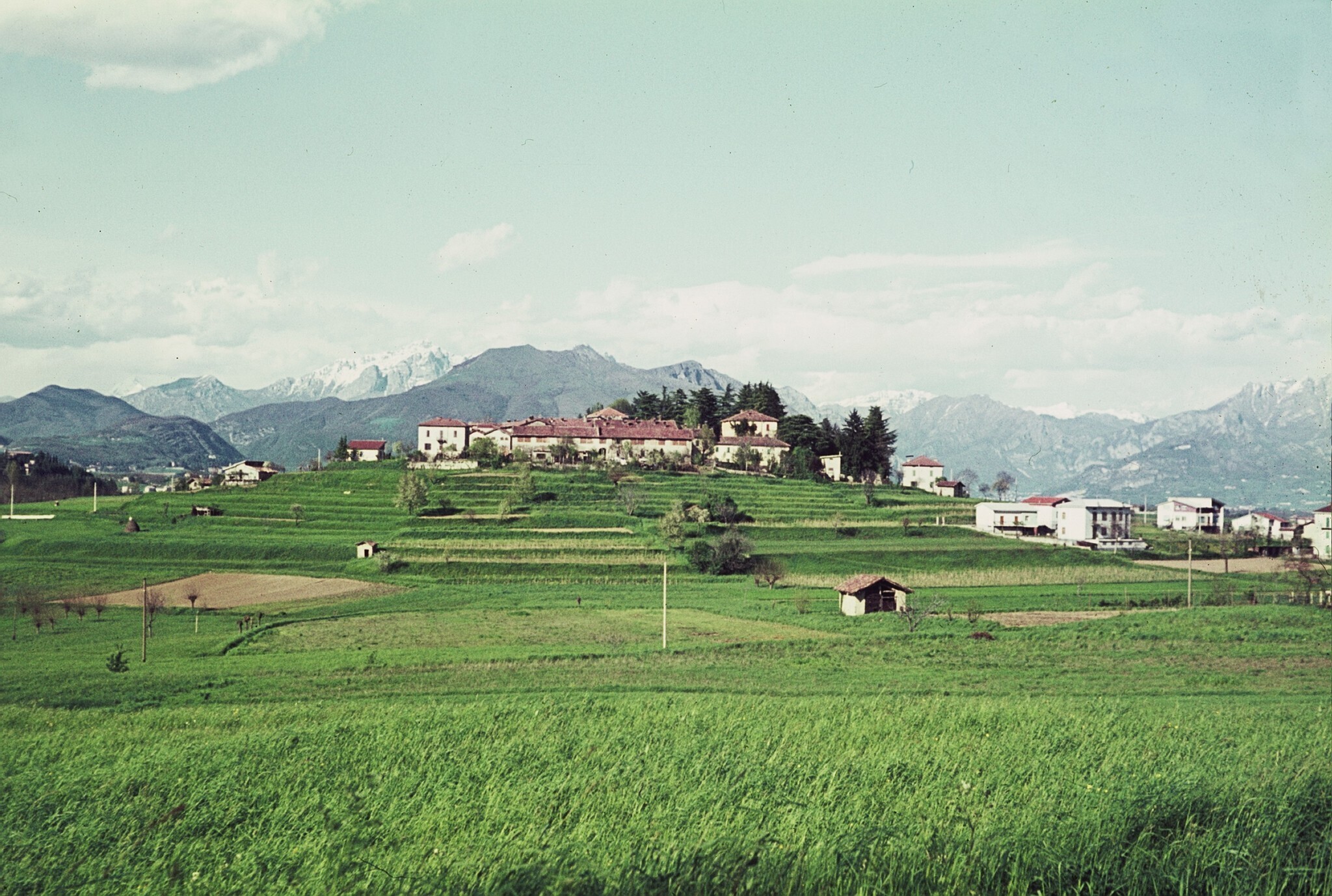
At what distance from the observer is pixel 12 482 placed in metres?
97.4

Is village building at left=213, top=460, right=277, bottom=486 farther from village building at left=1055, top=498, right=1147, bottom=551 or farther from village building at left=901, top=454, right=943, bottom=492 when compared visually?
village building at left=901, top=454, right=943, bottom=492

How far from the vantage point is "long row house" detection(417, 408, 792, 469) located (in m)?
142

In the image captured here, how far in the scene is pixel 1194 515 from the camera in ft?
530

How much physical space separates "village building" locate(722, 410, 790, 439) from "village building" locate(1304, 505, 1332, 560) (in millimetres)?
77196

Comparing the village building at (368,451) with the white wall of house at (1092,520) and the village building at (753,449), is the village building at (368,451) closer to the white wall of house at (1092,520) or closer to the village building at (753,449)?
the village building at (753,449)

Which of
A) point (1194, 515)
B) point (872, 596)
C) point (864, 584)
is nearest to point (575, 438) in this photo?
point (872, 596)

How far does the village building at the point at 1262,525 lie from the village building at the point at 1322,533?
31.4 feet

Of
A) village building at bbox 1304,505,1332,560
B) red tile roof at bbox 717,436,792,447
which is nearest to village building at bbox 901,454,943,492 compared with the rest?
red tile roof at bbox 717,436,792,447

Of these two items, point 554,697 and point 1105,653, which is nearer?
point 554,697

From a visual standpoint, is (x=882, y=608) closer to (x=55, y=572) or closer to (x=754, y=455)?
(x=55, y=572)

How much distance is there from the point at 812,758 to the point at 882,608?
50.6 m

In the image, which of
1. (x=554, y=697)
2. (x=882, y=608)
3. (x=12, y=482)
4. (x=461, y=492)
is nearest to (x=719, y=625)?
(x=882, y=608)

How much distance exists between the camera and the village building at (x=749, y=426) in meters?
161

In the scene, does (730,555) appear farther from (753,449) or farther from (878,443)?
(878,443)
